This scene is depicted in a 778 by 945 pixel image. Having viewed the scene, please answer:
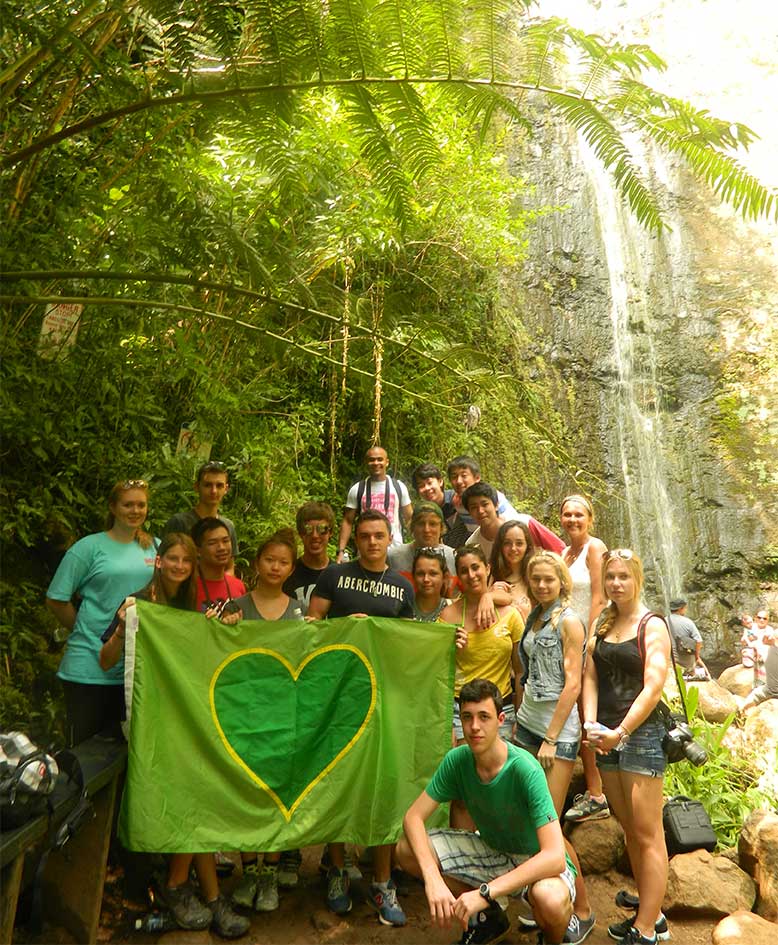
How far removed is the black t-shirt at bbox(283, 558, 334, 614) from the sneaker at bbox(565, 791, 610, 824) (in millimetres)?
1843

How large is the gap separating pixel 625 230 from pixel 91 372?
1084 cm

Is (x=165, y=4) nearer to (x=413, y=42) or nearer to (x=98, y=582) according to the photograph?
(x=413, y=42)

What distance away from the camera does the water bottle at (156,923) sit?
132 inches

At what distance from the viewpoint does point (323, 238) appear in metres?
6.53

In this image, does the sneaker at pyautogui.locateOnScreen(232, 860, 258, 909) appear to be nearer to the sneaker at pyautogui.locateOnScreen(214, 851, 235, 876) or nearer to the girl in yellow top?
the sneaker at pyautogui.locateOnScreen(214, 851, 235, 876)

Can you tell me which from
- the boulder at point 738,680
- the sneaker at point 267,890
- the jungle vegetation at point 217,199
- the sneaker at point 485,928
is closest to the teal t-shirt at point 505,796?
the sneaker at point 485,928

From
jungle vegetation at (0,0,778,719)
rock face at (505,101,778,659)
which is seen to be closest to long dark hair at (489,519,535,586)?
jungle vegetation at (0,0,778,719)

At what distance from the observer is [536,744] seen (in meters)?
3.78

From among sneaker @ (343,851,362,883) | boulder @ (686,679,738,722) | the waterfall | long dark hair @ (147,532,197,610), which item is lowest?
sneaker @ (343,851,362,883)

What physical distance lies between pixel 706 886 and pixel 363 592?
2.24 meters

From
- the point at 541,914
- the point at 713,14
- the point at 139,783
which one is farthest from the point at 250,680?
the point at 713,14

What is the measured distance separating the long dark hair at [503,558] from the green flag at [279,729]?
59cm

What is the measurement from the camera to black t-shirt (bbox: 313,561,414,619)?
3.97 meters

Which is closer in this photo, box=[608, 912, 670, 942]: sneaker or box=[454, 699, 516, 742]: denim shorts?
box=[608, 912, 670, 942]: sneaker
